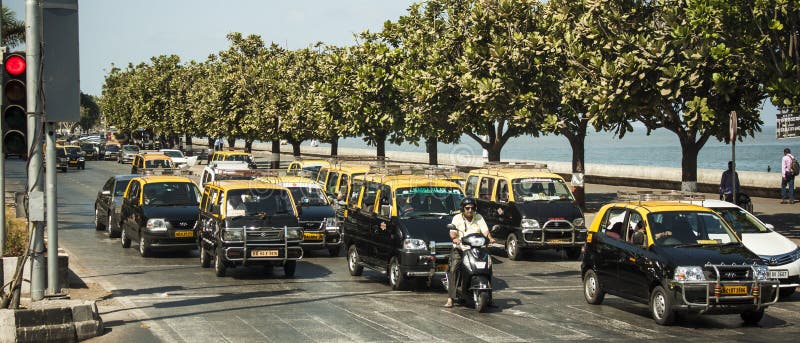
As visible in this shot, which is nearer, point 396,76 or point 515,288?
point 515,288

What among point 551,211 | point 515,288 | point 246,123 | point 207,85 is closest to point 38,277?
point 515,288

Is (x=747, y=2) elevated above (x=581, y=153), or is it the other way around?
(x=747, y=2)

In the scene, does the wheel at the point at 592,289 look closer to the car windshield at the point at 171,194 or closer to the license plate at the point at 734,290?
the license plate at the point at 734,290

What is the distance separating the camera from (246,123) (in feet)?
210

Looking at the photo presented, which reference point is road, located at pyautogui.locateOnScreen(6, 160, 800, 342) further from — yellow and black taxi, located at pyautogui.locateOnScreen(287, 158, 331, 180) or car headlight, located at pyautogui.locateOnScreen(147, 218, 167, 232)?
yellow and black taxi, located at pyautogui.locateOnScreen(287, 158, 331, 180)

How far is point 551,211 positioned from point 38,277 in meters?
12.3

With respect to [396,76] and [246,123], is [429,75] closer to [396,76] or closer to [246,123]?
[396,76]

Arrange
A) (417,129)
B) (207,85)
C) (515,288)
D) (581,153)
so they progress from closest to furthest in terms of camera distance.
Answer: (515,288) → (581,153) → (417,129) → (207,85)

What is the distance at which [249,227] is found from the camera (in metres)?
19.1

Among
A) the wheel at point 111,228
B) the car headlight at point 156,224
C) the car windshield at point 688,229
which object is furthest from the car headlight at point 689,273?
the wheel at point 111,228

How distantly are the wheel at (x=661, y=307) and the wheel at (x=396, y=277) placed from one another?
473cm

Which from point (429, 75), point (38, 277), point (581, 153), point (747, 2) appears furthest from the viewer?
point (429, 75)

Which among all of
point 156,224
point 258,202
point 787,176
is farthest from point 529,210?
point 787,176

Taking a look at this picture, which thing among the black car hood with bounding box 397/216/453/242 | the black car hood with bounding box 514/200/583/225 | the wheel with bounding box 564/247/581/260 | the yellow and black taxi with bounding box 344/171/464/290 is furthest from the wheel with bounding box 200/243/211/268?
the wheel with bounding box 564/247/581/260
